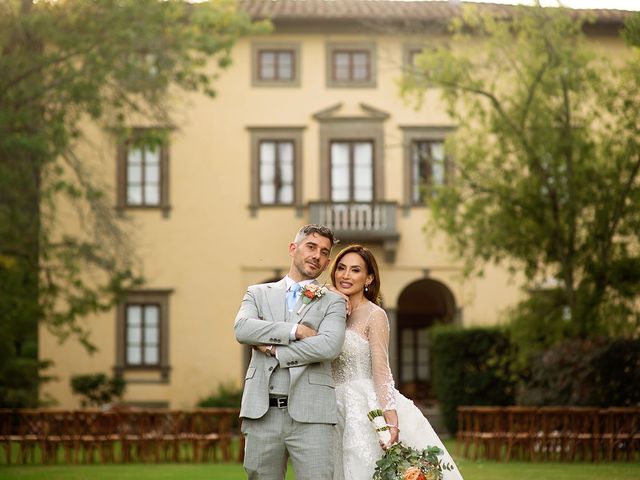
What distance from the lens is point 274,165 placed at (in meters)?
33.8

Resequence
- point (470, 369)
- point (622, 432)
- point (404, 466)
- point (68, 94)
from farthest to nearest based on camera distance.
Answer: point (470, 369)
point (68, 94)
point (622, 432)
point (404, 466)

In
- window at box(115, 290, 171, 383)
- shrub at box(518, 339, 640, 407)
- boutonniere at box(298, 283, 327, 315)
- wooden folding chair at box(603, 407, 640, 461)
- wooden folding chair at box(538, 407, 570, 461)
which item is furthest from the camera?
window at box(115, 290, 171, 383)

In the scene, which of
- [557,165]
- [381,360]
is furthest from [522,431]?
[381,360]

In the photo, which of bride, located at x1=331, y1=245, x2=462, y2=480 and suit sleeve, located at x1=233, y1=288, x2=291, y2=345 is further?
bride, located at x1=331, y1=245, x2=462, y2=480

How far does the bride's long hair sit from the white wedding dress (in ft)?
0.25

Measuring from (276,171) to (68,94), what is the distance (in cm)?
1096

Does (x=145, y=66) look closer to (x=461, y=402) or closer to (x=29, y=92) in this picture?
(x=29, y=92)

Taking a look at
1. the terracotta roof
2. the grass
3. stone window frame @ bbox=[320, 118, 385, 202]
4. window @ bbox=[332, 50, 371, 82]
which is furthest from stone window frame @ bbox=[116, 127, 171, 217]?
the grass

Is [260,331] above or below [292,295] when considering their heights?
below

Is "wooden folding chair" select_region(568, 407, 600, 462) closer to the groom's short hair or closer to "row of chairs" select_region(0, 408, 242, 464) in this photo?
"row of chairs" select_region(0, 408, 242, 464)

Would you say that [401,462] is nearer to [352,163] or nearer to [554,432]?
[554,432]

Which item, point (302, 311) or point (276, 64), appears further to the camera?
point (276, 64)

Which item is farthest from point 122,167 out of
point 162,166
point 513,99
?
point 513,99

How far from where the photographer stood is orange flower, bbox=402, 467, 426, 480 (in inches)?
304
